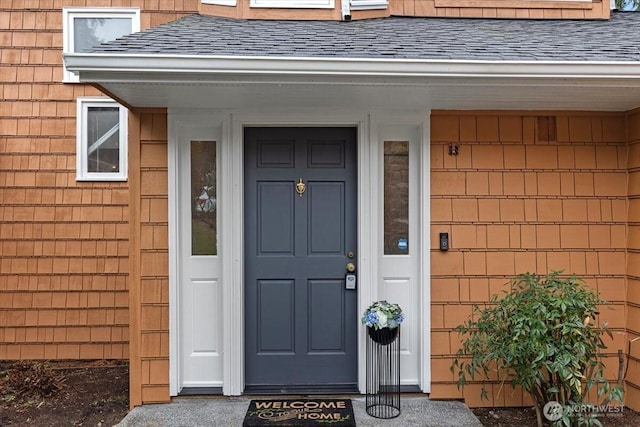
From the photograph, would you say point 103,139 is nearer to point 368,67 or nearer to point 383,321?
point 368,67

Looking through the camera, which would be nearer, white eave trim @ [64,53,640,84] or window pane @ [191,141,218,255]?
white eave trim @ [64,53,640,84]

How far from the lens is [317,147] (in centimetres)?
322

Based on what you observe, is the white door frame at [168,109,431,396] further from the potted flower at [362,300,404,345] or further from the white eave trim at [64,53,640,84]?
the white eave trim at [64,53,640,84]

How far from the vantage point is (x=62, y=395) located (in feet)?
11.3

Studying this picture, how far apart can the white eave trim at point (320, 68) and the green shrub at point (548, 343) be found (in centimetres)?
124

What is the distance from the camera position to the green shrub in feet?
8.23

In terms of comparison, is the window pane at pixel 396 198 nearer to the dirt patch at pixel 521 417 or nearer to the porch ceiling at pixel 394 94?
the porch ceiling at pixel 394 94

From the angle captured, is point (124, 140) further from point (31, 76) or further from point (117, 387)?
point (117, 387)

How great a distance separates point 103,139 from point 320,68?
2.65 meters

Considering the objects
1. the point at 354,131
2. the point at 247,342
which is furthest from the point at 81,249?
the point at 354,131

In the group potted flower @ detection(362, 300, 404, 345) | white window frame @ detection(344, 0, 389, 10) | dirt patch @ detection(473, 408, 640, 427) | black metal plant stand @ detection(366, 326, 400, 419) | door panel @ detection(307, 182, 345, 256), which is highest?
white window frame @ detection(344, 0, 389, 10)

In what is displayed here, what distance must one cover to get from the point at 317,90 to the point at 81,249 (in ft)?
9.25

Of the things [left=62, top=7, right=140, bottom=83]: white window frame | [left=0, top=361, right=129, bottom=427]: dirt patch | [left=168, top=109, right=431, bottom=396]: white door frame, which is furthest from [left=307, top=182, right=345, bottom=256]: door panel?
[left=62, top=7, right=140, bottom=83]: white window frame

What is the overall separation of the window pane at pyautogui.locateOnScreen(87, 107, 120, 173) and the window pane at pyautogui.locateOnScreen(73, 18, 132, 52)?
23.1 inches
